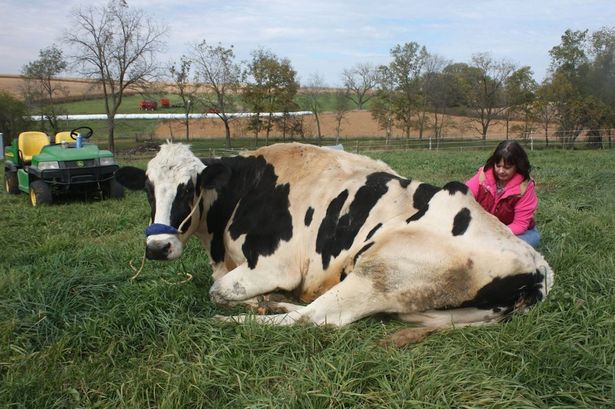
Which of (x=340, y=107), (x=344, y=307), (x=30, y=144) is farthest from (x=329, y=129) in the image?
(x=344, y=307)

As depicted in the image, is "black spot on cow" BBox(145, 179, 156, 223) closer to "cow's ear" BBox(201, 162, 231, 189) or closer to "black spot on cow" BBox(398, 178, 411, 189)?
"cow's ear" BBox(201, 162, 231, 189)

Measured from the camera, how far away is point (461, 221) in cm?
371

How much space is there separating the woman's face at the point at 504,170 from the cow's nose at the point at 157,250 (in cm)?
294

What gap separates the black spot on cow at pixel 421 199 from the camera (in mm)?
3936

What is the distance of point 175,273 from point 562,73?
44341 millimetres

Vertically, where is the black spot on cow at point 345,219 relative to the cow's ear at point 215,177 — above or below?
below

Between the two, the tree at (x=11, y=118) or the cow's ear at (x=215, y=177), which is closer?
the cow's ear at (x=215, y=177)

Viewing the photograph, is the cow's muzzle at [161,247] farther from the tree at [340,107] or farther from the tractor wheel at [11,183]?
the tree at [340,107]

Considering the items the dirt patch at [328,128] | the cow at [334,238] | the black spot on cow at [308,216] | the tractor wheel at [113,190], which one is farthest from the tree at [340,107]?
the black spot on cow at [308,216]

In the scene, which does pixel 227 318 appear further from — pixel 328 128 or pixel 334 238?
pixel 328 128

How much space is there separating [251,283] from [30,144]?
418 inches

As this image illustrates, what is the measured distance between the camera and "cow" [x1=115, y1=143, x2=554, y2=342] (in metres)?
3.56

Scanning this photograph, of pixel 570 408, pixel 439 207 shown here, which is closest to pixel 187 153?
pixel 439 207

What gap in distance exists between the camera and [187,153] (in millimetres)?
4512
